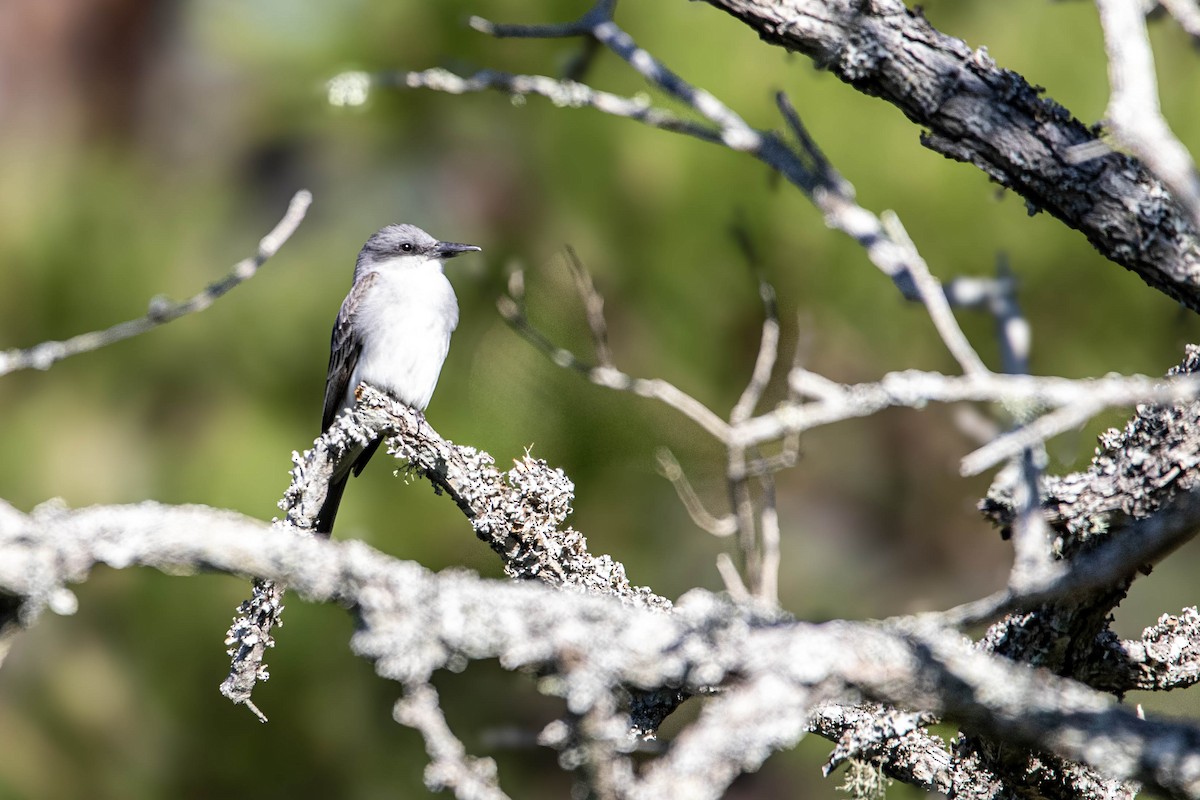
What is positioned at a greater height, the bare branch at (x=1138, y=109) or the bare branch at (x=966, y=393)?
the bare branch at (x=1138, y=109)

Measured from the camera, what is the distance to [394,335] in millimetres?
3467

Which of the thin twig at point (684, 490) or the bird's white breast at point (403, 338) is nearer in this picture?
the thin twig at point (684, 490)

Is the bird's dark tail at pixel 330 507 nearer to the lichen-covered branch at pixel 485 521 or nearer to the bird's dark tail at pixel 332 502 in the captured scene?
the bird's dark tail at pixel 332 502

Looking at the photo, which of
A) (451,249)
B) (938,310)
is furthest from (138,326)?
(451,249)

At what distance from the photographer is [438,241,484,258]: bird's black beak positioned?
137 inches

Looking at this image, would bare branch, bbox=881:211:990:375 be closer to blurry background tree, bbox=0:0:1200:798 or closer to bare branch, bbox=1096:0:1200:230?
bare branch, bbox=1096:0:1200:230

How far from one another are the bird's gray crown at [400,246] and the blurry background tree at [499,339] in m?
0.17

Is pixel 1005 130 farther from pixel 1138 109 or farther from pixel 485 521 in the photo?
pixel 485 521

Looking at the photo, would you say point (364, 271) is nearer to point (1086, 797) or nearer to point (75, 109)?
point (75, 109)

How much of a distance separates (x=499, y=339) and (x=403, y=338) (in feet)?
1.04

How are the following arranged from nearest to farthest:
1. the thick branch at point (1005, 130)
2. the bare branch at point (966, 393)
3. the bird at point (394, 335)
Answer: the bare branch at point (966, 393) → the thick branch at point (1005, 130) → the bird at point (394, 335)

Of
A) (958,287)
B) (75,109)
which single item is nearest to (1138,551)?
(958,287)

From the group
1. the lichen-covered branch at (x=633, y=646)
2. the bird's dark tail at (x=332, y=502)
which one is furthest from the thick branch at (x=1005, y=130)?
the bird's dark tail at (x=332, y=502)

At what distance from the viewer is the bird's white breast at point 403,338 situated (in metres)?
3.46
